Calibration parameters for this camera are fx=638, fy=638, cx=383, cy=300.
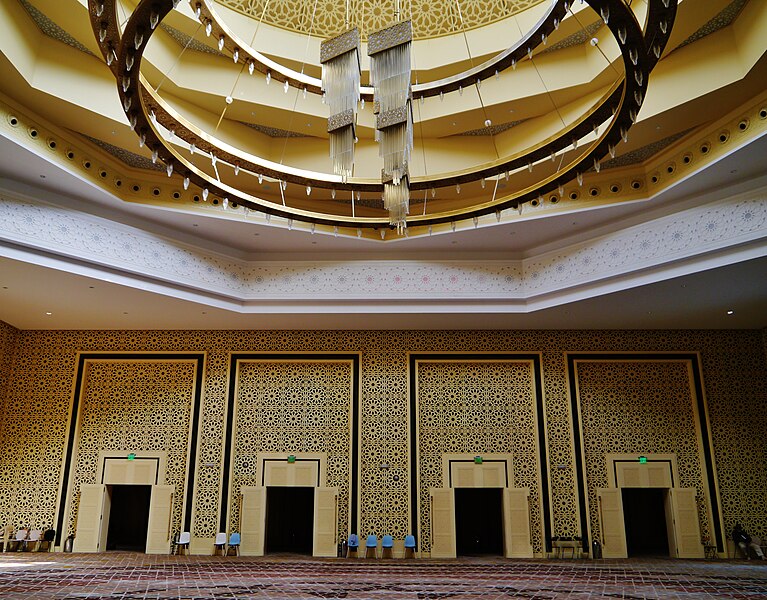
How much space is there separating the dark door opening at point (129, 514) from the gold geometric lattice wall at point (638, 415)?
8224mm

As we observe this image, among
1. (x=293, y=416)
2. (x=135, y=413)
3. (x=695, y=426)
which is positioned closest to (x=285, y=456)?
(x=293, y=416)

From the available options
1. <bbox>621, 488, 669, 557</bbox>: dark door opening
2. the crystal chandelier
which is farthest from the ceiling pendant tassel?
<bbox>621, 488, 669, 557</bbox>: dark door opening

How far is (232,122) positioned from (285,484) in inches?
226

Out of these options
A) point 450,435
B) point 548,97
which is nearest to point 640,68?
point 548,97

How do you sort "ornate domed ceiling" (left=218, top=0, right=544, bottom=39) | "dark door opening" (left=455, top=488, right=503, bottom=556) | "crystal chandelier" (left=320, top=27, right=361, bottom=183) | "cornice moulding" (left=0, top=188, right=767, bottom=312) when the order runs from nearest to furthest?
1. "crystal chandelier" (left=320, top=27, right=361, bottom=183)
2. "cornice moulding" (left=0, top=188, right=767, bottom=312)
3. "ornate domed ceiling" (left=218, top=0, right=544, bottom=39)
4. "dark door opening" (left=455, top=488, right=503, bottom=556)

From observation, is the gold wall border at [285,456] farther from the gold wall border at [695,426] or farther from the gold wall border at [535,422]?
the gold wall border at [695,426]

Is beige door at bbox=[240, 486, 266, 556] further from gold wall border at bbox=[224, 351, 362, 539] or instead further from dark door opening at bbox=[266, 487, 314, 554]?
dark door opening at bbox=[266, 487, 314, 554]

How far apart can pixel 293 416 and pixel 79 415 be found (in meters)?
3.64

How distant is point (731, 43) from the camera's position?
6602 mm

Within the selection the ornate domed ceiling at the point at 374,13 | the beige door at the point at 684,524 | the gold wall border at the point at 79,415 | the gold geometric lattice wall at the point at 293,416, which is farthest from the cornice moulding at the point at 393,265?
the beige door at the point at 684,524

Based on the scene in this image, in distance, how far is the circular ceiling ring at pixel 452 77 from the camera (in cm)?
445

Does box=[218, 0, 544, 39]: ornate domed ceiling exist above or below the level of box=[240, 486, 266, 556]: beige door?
above

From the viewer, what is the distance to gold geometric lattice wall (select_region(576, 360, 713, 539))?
34.0 feet

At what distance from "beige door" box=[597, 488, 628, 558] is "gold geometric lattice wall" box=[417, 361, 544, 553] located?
3.39 ft
